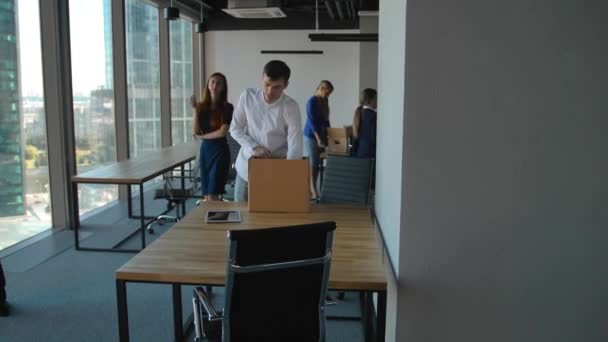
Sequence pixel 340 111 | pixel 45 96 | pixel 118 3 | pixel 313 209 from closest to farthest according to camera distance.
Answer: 1. pixel 313 209
2. pixel 45 96
3. pixel 118 3
4. pixel 340 111

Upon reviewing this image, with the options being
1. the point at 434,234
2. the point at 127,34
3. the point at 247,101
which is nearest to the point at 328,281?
the point at 434,234

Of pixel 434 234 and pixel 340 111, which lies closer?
pixel 434 234

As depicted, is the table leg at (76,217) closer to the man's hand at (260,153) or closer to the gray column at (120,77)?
the gray column at (120,77)

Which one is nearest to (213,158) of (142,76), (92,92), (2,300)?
(2,300)

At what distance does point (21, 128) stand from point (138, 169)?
1042 millimetres

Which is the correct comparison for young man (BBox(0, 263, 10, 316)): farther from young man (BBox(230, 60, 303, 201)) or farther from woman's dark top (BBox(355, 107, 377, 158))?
woman's dark top (BBox(355, 107, 377, 158))

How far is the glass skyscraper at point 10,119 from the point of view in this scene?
14.1 feet

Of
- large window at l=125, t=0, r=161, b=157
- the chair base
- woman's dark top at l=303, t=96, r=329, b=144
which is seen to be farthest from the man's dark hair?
large window at l=125, t=0, r=161, b=157

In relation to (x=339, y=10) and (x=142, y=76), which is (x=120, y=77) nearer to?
(x=142, y=76)

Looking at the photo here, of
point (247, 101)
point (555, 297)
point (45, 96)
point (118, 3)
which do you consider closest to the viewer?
point (555, 297)

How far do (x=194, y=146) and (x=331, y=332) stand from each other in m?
4.33

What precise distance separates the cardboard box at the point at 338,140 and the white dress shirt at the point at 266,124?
3453 millimetres

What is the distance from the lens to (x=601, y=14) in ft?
5.81

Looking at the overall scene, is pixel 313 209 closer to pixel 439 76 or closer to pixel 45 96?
pixel 439 76
